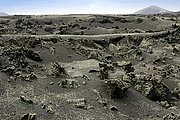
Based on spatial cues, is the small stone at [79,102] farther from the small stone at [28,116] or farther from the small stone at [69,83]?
the small stone at [28,116]

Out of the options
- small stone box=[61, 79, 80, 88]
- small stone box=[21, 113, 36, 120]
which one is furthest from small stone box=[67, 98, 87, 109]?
small stone box=[21, 113, 36, 120]

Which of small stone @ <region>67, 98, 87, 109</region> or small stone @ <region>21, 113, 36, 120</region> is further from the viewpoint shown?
small stone @ <region>67, 98, 87, 109</region>

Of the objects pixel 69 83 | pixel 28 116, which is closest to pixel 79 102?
pixel 69 83

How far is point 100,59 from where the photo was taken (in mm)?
34781

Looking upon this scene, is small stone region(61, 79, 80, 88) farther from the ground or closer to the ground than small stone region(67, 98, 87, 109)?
farther from the ground

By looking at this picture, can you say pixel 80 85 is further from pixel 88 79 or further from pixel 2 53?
pixel 2 53

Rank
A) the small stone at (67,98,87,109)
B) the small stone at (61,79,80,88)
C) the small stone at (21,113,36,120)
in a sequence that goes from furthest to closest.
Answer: the small stone at (61,79,80,88) < the small stone at (67,98,87,109) < the small stone at (21,113,36,120)

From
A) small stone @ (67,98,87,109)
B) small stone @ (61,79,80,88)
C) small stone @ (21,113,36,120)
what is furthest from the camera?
small stone @ (61,79,80,88)

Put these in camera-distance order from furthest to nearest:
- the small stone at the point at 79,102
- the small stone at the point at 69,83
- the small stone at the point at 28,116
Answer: the small stone at the point at 69,83
the small stone at the point at 79,102
the small stone at the point at 28,116

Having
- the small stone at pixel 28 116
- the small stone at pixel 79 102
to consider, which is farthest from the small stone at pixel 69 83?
the small stone at pixel 28 116

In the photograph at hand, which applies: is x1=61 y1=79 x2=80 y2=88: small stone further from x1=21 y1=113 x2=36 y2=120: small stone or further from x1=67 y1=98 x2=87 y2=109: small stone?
x1=21 y1=113 x2=36 y2=120: small stone

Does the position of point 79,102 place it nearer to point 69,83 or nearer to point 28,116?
point 69,83

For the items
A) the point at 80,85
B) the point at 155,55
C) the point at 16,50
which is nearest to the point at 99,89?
the point at 80,85

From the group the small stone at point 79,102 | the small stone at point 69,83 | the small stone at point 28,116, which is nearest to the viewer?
the small stone at point 28,116
